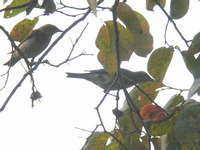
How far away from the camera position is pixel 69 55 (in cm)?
341

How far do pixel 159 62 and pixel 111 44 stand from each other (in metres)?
0.29

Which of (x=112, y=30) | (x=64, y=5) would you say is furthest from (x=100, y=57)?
(x=64, y=5)

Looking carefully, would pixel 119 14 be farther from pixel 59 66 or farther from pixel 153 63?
pixel 59 66

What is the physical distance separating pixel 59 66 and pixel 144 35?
952 mm

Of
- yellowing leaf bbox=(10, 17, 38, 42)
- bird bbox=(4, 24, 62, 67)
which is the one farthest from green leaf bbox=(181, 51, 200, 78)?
bird bbox=(4, 24, 62, 67)

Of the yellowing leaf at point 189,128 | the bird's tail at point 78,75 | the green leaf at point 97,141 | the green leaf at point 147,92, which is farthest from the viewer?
the bird's tail at point 78,75

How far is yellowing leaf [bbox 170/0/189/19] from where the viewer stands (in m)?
2.52

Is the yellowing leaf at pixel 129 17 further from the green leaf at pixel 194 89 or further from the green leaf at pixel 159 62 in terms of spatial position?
the green leaf at pixel 194 89

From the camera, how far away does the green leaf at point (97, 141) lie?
229 cm

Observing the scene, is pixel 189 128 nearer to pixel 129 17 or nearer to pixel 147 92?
pixel 147 92

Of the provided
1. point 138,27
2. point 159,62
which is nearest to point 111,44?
point 138,27

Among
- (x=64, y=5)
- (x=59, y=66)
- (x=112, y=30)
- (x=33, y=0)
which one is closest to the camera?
(x=112, y=30)

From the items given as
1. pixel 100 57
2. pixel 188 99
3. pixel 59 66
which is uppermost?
pixel 188 99

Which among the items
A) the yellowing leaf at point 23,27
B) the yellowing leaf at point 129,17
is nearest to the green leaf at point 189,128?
the yellowing leaf at point 129,17
